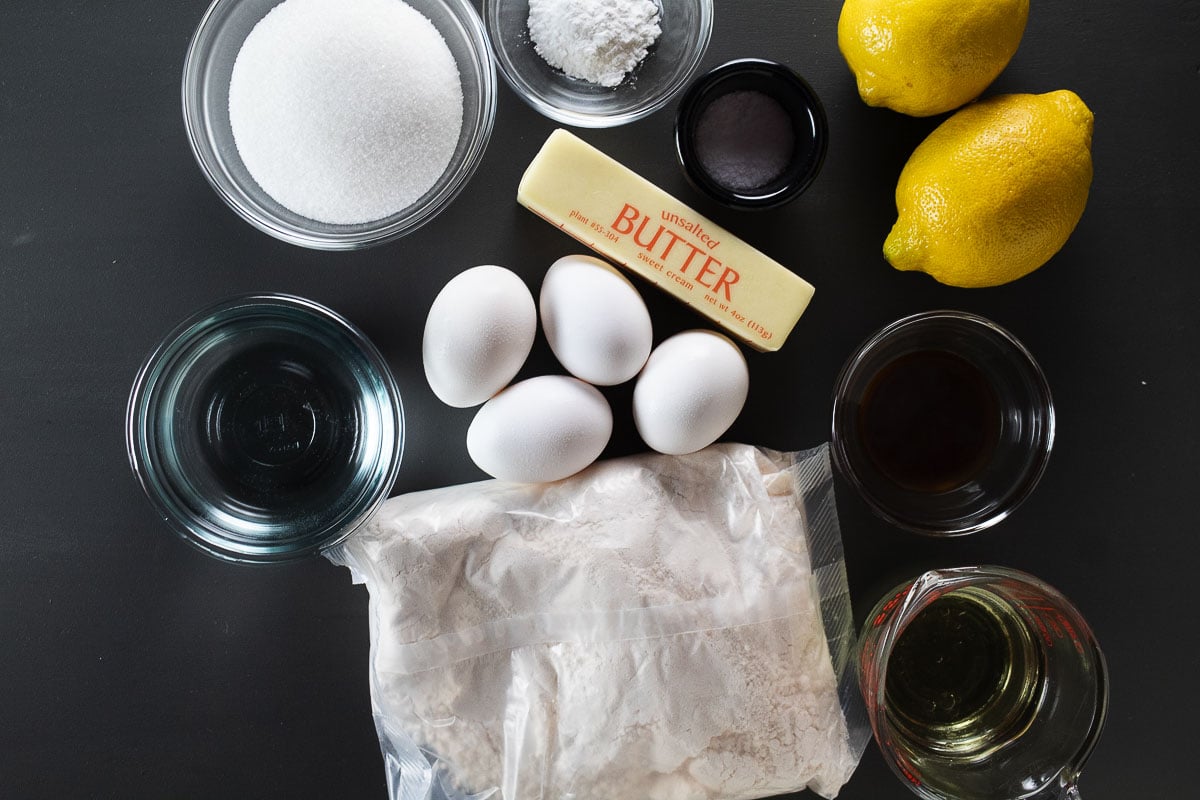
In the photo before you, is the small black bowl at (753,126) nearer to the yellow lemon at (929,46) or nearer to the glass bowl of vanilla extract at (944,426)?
the yellow lemon at (929,46)

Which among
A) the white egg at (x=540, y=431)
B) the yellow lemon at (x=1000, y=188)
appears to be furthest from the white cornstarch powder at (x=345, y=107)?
the yellow lemon at (x=1000, y=188)

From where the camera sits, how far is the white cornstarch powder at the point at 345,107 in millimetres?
858

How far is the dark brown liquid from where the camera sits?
101 centimetres

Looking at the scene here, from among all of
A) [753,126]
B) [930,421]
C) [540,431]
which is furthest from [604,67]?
[930,421]

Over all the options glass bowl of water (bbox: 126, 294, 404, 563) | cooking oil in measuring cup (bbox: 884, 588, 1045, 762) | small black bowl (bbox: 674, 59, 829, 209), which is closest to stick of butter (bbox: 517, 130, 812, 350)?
small black bowl (bbox: 674, 59, 829, 209)

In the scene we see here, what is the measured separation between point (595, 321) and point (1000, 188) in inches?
17.7

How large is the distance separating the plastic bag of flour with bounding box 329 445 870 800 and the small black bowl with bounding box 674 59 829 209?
0.34 meters

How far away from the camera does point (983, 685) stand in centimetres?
101

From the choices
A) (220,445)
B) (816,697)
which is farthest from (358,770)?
(816,697)

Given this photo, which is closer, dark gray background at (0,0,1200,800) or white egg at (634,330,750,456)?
white egg at (634,330,750,456)

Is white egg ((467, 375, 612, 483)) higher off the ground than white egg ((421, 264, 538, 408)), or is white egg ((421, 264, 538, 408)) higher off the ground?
white egg ((421, 264, 538, 408))

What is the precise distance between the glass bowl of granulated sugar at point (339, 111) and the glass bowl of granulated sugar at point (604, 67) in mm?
37

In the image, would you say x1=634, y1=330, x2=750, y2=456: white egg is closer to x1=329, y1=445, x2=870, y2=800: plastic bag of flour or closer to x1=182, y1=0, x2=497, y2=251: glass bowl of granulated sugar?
x1=329, y1=445, x2=870, y2=800: plastic bag of flour

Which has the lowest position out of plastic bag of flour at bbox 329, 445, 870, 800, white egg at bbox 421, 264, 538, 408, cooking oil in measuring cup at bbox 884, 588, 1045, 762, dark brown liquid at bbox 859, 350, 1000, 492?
cooking oil in measuring cup at bbox 884, 588, 1045, 762
